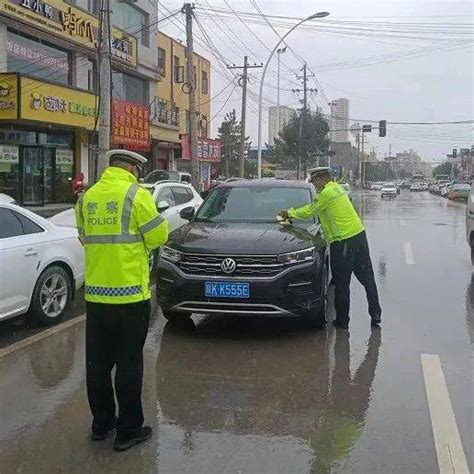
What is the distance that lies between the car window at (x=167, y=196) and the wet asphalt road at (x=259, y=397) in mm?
4452

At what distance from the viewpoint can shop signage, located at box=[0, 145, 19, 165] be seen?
21.4m

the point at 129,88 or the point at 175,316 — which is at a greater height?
the point at 129,88

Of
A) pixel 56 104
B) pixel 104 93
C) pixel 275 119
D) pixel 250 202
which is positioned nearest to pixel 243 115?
pixel 56 104

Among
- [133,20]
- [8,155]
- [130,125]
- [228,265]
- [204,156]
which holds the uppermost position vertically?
[133,20]

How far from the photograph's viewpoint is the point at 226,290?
602 cm

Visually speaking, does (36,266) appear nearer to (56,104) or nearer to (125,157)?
(125,157)

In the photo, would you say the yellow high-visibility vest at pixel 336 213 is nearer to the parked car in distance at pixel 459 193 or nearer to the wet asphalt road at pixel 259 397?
the wet asphalt road at pixel 259 397

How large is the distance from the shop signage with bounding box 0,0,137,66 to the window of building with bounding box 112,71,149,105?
1.43 meters

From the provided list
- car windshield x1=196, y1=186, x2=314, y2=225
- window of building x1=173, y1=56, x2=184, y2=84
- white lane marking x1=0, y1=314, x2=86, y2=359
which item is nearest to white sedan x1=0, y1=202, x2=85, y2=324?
white lane marking x1=0, y1=314, x2=86, y2=359

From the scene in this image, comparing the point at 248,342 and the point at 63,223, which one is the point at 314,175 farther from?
the point at 63,223

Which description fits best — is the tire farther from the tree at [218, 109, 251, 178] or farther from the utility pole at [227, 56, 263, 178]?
the tree at [218, 109, 251, 178]

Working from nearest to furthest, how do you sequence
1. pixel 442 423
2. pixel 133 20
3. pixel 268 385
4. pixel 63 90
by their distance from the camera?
pixel 442 423
pixel 268 385
pixel 63 90
pixel 133 20

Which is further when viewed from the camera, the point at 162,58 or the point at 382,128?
the point at 382,128

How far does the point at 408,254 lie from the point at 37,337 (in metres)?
8.46
